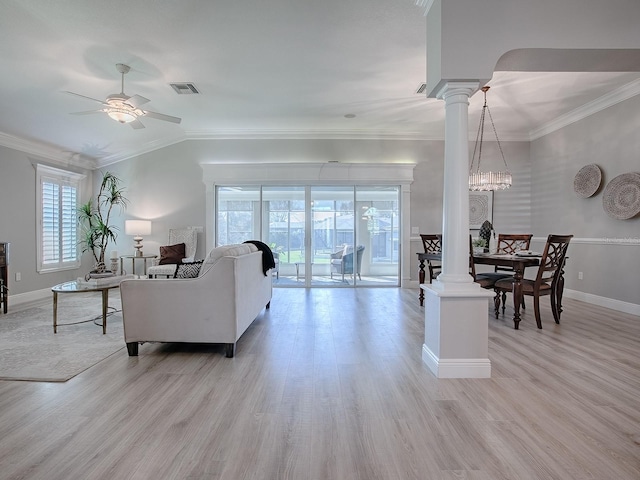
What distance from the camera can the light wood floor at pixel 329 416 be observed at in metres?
1.56

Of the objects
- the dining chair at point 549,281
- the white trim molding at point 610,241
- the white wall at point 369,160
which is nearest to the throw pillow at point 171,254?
the white wall at point 369,160

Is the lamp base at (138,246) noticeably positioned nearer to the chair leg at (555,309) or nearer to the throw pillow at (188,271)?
the throw pillow at (188,271)

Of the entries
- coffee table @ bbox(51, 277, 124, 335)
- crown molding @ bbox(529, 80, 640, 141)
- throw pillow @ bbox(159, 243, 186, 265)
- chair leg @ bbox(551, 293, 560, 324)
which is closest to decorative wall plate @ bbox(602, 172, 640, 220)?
crown molding @ bbox(529, 80, 640, 141)

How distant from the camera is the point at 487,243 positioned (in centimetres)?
495

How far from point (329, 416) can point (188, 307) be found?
63.0 inches

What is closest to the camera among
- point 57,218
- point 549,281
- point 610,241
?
point 549,281

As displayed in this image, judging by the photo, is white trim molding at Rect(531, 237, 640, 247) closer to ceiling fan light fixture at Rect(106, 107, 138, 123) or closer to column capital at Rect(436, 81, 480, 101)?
column capital at Rect(436, 81, 480, 101)

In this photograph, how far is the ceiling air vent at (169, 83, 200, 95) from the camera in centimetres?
450

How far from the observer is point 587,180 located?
16.7ft

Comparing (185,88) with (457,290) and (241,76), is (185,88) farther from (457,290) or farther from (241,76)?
(457,290)

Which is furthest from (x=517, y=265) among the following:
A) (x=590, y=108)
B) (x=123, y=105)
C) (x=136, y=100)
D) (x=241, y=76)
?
(x=123, y=105)

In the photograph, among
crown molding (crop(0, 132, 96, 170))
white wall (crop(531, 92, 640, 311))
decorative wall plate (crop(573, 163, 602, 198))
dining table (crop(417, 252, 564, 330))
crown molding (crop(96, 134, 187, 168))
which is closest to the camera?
dining table (crop(417, 252, 564, 330))

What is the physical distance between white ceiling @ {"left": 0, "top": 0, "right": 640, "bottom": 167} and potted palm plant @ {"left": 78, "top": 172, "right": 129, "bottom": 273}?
68 cm

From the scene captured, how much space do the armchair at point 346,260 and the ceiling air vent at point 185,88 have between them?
371 centimetres
